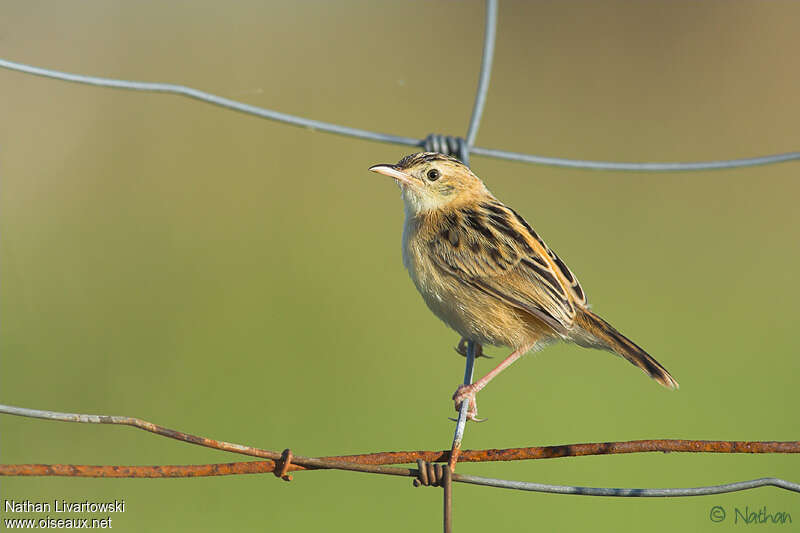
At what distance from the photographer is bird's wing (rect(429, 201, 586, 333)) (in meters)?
3.73

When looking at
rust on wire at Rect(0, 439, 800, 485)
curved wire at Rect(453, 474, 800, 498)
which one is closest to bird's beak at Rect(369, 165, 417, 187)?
rust on wire at Rect(0, 439, 800, 485)

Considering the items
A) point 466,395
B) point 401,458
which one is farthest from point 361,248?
point 401,458

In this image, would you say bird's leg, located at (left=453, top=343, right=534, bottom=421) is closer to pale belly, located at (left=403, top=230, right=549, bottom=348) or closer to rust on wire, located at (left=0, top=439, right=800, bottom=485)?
pale belly, located at (left=403, top=230, right=549, bottom=348)

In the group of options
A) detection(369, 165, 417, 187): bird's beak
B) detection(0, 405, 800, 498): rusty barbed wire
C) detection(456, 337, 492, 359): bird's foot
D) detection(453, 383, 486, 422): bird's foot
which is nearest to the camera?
detection(0, 405, 800, 498): rusty barbed wire

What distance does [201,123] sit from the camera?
32.6 feet

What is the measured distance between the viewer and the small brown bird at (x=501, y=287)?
373cm

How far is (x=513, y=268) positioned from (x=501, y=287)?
0.32 ft

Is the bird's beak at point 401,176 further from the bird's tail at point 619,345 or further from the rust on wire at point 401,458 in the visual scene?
the rust on wire at point 401,458

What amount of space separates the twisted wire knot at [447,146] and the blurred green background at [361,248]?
231cm

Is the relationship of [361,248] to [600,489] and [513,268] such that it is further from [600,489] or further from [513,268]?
[600,489]

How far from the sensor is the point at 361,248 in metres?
8.97

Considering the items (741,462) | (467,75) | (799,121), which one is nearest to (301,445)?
(741,462)

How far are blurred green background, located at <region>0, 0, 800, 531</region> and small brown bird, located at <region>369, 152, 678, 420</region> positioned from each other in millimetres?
1952

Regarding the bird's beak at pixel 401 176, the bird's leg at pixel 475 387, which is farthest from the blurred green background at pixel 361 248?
the bird's beak at pixel 401 176
